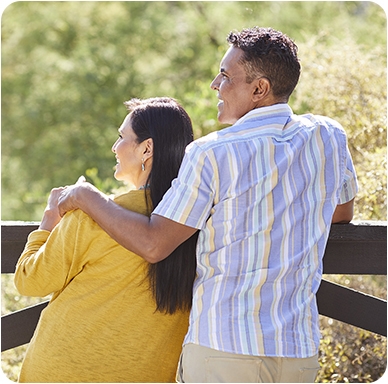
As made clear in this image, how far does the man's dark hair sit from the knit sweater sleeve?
0.67m

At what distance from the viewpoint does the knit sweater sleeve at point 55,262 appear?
203 cm

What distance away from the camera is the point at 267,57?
2020 mm

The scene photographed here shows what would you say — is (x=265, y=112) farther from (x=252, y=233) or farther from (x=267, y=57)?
(x=252, y=233)

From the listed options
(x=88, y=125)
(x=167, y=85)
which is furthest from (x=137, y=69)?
(x=88, y=125)

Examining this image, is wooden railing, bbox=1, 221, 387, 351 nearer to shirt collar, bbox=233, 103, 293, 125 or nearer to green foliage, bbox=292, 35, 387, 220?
shirt collar, bbox=233, 103, 293, 125

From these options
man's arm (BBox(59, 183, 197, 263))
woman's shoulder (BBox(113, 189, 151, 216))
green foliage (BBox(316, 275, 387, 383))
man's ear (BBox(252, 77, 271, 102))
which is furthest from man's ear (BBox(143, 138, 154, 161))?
green foliage (BBox(316, 275, 387, 383))

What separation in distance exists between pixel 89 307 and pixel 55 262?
17cm

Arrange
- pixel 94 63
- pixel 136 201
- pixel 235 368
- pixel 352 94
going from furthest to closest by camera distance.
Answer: pixel 94 63, pixel 352 94, pixel 136 201, pixel 235 368

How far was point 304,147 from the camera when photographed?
6.52 ft

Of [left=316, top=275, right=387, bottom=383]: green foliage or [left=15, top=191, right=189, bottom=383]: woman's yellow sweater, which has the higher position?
[left=15, top=191, right=189, bottom=383]: woman's yellow sweater

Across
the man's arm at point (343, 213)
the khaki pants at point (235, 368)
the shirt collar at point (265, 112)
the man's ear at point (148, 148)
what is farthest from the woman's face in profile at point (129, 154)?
the man's arm at point (343, 213)

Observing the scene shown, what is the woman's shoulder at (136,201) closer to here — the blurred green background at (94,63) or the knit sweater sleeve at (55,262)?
the knit sweater sleeve at (55,262)

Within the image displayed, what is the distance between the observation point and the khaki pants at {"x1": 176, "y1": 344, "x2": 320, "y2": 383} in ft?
6.07

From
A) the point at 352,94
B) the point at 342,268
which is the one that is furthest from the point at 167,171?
the point at 352,94
